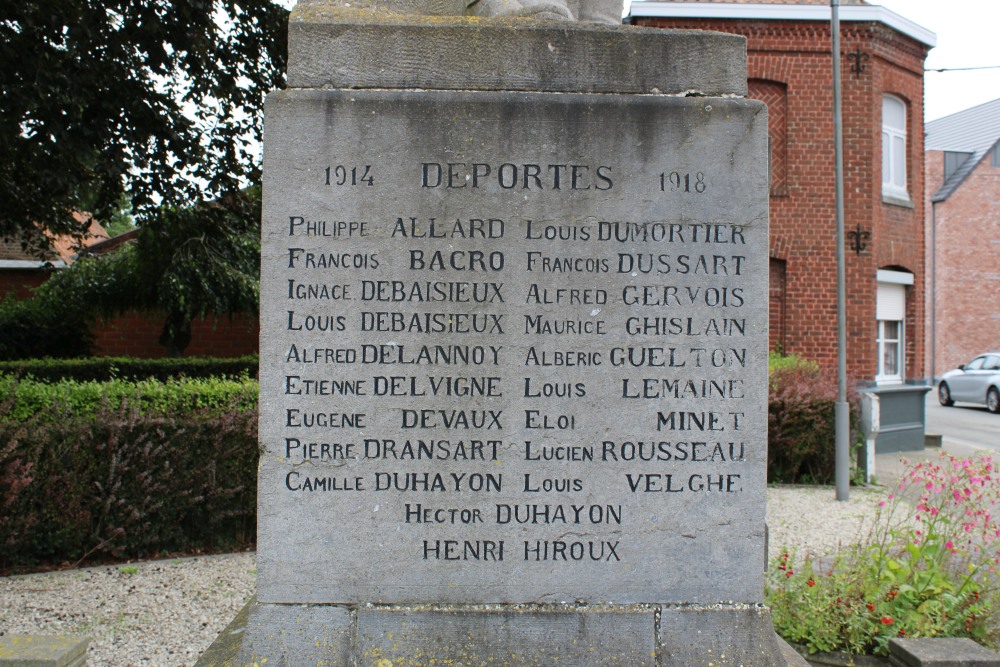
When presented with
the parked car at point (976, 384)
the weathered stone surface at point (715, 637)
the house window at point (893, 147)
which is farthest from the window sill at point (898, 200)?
the weathered stone surface at point (715, 637)

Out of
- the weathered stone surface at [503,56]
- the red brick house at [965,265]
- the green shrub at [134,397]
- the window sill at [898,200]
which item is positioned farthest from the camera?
the red brick house at [965,265]

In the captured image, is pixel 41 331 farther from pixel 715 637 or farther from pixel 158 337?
pixel 715 637

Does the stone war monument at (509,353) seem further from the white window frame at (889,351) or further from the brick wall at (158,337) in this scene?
the brick wall at (158,337)

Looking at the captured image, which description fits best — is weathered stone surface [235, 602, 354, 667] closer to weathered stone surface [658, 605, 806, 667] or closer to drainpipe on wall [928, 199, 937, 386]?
weathered stone surface [658, 605, 806, 667]

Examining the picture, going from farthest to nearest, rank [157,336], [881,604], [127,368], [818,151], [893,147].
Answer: [157,336], [893,147], [818,151], [127,368], [881,604]

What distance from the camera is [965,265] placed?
34.4m

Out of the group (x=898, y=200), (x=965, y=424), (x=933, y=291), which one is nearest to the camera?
(x=898, y=200)

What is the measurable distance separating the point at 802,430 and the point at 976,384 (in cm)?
1636

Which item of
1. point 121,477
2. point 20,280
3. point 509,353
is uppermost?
point 20,280

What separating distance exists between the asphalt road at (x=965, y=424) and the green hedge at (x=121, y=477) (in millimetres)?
13313

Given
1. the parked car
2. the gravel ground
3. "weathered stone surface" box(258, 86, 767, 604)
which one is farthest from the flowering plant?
the parked car

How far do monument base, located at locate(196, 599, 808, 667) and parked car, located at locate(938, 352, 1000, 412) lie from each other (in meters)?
23.8

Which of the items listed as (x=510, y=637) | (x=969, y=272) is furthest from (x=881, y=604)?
(x=969, y=272)

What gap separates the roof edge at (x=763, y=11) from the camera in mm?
15273
